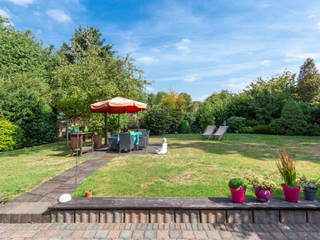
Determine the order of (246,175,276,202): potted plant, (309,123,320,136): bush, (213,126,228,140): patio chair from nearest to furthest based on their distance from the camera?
1. (246,175,276,202): potted plant
2. (213,126,228,140): patio chair
3. (309,123,320,136): bush

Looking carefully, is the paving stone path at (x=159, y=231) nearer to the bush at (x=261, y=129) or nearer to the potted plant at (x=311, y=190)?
the potted plant at (x=311, y=190)

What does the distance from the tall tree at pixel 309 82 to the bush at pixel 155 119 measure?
16628 mm

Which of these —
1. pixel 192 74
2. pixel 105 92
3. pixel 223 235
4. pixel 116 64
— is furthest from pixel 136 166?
pixel 192 74

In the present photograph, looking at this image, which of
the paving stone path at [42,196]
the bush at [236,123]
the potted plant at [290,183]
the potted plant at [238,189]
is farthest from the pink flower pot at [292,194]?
the bush at [236,123]

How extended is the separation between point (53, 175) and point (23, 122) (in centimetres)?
790

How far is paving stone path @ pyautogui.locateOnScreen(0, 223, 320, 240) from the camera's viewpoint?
82.8 inches

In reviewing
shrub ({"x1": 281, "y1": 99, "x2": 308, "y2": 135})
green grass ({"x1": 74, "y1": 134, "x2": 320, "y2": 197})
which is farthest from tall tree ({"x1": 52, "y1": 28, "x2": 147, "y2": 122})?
shrub ({"x1": 281, "y1": 99, "x2": 308, "y2": 135})

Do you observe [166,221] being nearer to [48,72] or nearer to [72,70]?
[72,70]

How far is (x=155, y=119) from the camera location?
14.6m

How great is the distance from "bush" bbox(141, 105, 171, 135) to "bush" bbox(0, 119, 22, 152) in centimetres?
820

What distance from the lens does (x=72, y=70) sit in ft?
31.1

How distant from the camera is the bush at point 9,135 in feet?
28.5

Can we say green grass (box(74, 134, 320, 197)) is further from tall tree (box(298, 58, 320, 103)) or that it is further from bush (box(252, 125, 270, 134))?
tall tree (box(298, 58, 320, 103))

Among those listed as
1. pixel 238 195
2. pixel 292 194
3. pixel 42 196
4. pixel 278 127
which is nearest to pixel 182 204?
pixel 238 195
